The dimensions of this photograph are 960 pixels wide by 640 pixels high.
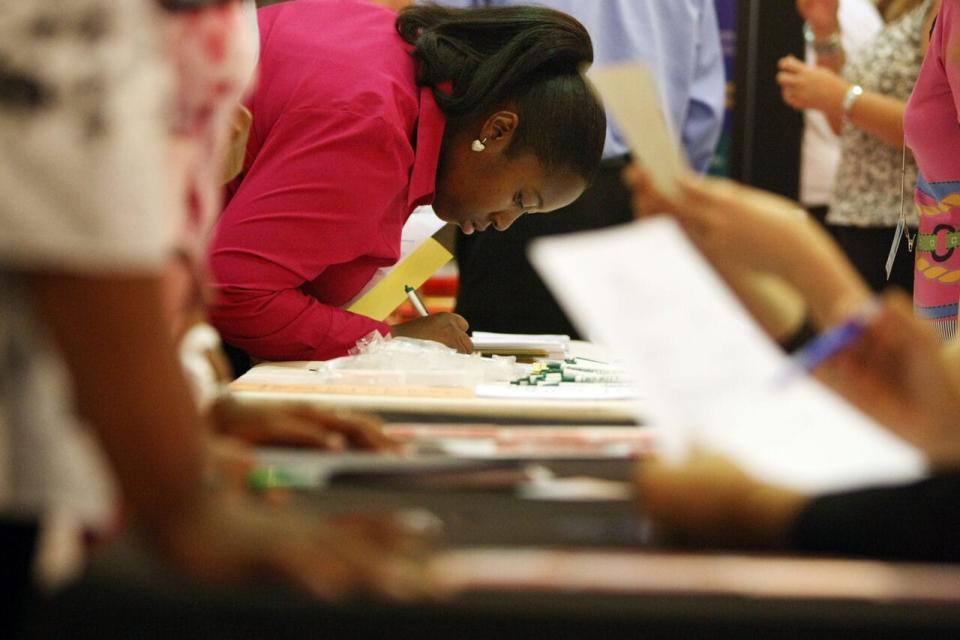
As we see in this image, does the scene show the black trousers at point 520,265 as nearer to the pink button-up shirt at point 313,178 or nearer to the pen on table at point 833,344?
the pink button-up shirt at point 313,178

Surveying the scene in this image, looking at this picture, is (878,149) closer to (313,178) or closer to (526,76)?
(526,76)

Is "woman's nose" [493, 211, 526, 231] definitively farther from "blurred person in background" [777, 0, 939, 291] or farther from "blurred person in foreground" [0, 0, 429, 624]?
"blurred person in foreground" [0, 0, 429, 624]

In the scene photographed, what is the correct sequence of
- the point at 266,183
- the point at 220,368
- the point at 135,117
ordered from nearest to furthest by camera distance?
the point at 135,117 → the point at 220,368 → the point at 266,183

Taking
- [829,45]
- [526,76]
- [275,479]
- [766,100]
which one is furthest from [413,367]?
[766,100]

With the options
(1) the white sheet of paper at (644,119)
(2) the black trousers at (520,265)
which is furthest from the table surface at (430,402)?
(2) the black trousers at (520,265)

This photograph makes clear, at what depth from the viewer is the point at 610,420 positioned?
3.98 ft

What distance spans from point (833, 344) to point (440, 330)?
1253mm

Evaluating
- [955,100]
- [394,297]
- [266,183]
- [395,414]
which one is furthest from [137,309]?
[955,100]

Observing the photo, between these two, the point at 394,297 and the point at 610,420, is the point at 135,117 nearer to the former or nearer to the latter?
the point at 610,420

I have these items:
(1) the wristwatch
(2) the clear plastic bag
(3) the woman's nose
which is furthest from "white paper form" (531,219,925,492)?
(1) the wristwatch

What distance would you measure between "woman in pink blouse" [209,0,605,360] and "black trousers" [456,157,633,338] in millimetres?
672

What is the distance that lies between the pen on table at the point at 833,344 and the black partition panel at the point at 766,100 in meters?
2.82

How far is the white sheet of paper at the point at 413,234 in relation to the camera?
196cm

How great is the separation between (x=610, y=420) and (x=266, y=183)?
0.75 m
